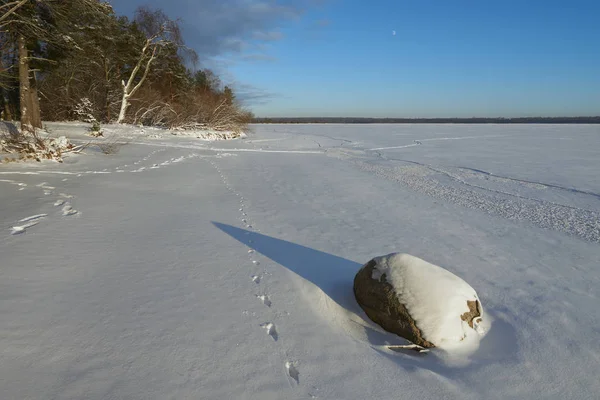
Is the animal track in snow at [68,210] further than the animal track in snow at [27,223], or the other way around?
the animal track in snow at [68,210]

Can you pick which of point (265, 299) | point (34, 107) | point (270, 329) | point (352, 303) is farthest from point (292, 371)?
point (34, 107)

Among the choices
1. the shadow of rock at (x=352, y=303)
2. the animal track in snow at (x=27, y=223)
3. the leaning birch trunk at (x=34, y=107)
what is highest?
the leaning birch trunk at (x=34, y=107)

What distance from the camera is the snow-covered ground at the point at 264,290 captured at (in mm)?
2229

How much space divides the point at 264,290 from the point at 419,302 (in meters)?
1.50

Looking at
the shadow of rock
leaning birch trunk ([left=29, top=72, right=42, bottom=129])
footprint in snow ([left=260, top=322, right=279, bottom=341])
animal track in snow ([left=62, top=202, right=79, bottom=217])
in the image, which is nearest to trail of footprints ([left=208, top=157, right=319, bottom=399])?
footprint in snow ([left=260, top=322, right=279, bottom=341])

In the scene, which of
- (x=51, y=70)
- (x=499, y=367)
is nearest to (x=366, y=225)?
(x=499, y=367)

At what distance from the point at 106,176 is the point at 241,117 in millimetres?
20839

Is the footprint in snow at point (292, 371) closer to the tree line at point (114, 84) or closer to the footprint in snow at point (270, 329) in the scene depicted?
the footprint in snow at point (270, 329)

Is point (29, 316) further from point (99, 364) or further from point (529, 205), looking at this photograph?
point (529, 205)

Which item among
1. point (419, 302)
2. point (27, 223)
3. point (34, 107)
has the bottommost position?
point (419, 302)

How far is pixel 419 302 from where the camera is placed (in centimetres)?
279

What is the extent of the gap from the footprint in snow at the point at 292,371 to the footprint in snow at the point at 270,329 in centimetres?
30

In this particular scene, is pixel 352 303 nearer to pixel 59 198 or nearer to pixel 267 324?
pixel 267 324

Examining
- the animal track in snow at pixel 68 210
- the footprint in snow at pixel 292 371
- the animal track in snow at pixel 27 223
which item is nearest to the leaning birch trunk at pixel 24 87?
the animal track in snow at pixel 68 210
